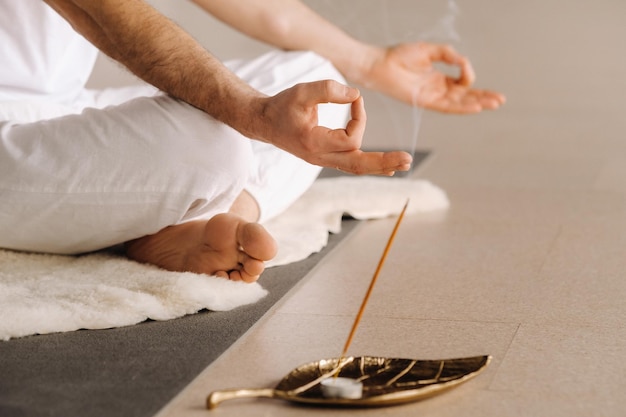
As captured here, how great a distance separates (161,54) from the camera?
1.40 meters

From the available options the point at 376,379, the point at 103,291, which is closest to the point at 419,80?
the point at 103,291

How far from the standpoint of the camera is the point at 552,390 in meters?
1.05

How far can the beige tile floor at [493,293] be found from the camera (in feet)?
3.46

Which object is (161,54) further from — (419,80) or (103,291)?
(419,80)

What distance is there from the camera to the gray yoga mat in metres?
1.03

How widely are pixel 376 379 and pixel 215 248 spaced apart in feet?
1.28

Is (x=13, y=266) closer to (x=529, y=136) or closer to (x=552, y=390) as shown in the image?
(x=552, y=390)

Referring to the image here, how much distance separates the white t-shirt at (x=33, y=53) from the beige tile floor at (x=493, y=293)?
1.87ft

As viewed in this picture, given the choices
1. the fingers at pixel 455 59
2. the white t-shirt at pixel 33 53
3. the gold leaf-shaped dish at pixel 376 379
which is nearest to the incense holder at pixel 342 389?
the gold leaf-shaped dish at pixel 376 379

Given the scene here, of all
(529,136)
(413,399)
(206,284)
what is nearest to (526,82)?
(529,136)

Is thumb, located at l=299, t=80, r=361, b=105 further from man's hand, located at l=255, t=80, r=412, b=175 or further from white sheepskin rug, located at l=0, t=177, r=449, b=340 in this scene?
white sheepskin rug, located at l=0, t=177, r=449, b=340

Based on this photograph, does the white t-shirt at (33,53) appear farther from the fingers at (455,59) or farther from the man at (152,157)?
the fingers at (455,59)

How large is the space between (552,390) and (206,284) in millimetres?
511

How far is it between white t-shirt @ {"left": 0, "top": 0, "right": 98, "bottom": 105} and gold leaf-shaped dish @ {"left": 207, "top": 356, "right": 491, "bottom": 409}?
0.80 meters
